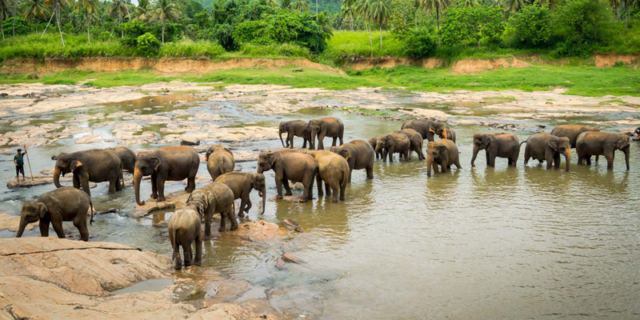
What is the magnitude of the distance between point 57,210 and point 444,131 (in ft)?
45.3

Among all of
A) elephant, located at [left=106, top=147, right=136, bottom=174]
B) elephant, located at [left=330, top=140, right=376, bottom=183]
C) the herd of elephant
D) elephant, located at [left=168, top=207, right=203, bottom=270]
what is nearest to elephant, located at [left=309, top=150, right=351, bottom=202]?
the herd of elephant

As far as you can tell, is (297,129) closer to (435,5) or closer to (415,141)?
(415,141)

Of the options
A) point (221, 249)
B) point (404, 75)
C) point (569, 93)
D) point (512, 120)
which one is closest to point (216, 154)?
point (221, 249)

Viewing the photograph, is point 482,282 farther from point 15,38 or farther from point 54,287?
point 15,38

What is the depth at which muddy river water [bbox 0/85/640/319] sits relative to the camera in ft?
25.6

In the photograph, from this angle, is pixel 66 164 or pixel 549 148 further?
pixel 549 148

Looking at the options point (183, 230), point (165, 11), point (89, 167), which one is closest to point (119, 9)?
point (165, 11)

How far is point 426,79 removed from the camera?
172 ft

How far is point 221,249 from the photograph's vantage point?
988 centimetres

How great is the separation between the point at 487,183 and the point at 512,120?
13.9 meters

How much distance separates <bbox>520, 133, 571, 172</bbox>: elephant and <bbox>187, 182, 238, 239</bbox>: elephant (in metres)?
10.7

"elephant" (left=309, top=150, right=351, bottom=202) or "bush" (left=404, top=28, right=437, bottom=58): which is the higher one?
"bush" (left=404, top=28, right=437, bottom=58)

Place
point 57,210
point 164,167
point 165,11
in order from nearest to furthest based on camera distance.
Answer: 1. point 57,210
2. point 164,167
3. point 165,11

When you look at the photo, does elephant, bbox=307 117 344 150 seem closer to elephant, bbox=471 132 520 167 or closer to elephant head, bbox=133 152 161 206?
elephant, bbox=471 132 520 167
